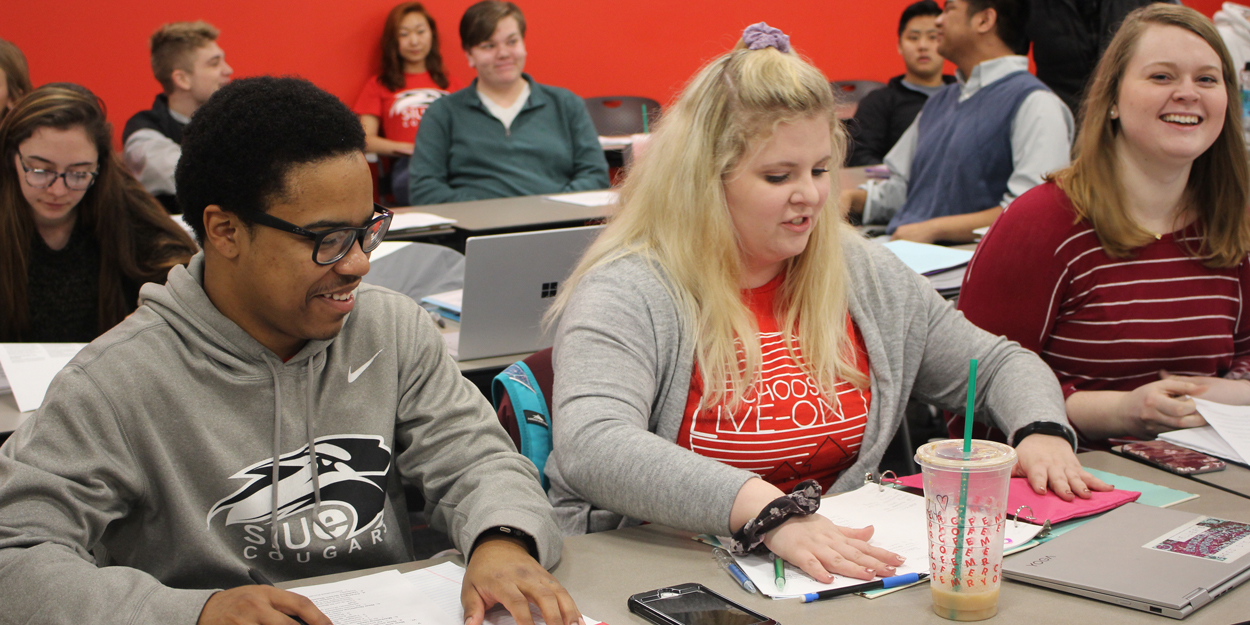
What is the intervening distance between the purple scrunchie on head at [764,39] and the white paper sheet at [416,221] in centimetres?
189

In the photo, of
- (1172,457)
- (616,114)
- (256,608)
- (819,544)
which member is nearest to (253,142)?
(256,608)

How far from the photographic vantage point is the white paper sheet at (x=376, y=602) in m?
1.02

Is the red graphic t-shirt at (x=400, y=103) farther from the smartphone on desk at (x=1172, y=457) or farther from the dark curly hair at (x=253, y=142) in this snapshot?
the smartphone on desk at (x=1172, y=457)

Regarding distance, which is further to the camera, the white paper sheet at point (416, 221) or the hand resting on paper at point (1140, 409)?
the white paper sheet at point (416, 221)

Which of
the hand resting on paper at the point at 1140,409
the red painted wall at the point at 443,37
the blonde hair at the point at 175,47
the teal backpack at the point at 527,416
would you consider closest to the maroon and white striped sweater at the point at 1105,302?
the hand resting on paper at the point at 1140,409

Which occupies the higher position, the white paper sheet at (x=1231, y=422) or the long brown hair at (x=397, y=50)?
the long brown hair at (x=397, y=50)

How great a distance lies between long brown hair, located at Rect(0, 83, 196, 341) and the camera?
2.14 meters

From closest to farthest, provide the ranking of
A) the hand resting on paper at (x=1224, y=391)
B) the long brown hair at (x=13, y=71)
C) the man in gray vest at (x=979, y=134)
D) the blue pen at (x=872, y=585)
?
the blue pen at (x=872, y=585) < the hand resting on paper at (x=1224, y=391) < the man in gray vest at (x=979, y=134) < the long brown hair at (x=13, y=71)

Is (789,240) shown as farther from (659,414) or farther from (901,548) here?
(901,548)

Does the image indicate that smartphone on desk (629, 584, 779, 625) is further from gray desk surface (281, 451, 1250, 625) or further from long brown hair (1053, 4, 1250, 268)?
long brown hair (1053, 4, 1250, 268)

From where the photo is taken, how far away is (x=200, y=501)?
1.18 metres

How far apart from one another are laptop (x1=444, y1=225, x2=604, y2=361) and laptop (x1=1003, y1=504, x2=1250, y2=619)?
1.07m

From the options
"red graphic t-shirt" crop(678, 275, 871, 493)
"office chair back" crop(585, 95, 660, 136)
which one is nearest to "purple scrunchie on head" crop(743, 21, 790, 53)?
"red graphic t-shirt" crop(678, 275, 871, 493)

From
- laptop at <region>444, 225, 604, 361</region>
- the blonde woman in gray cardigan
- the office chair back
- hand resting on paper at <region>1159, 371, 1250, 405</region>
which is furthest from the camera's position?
the office chair back
